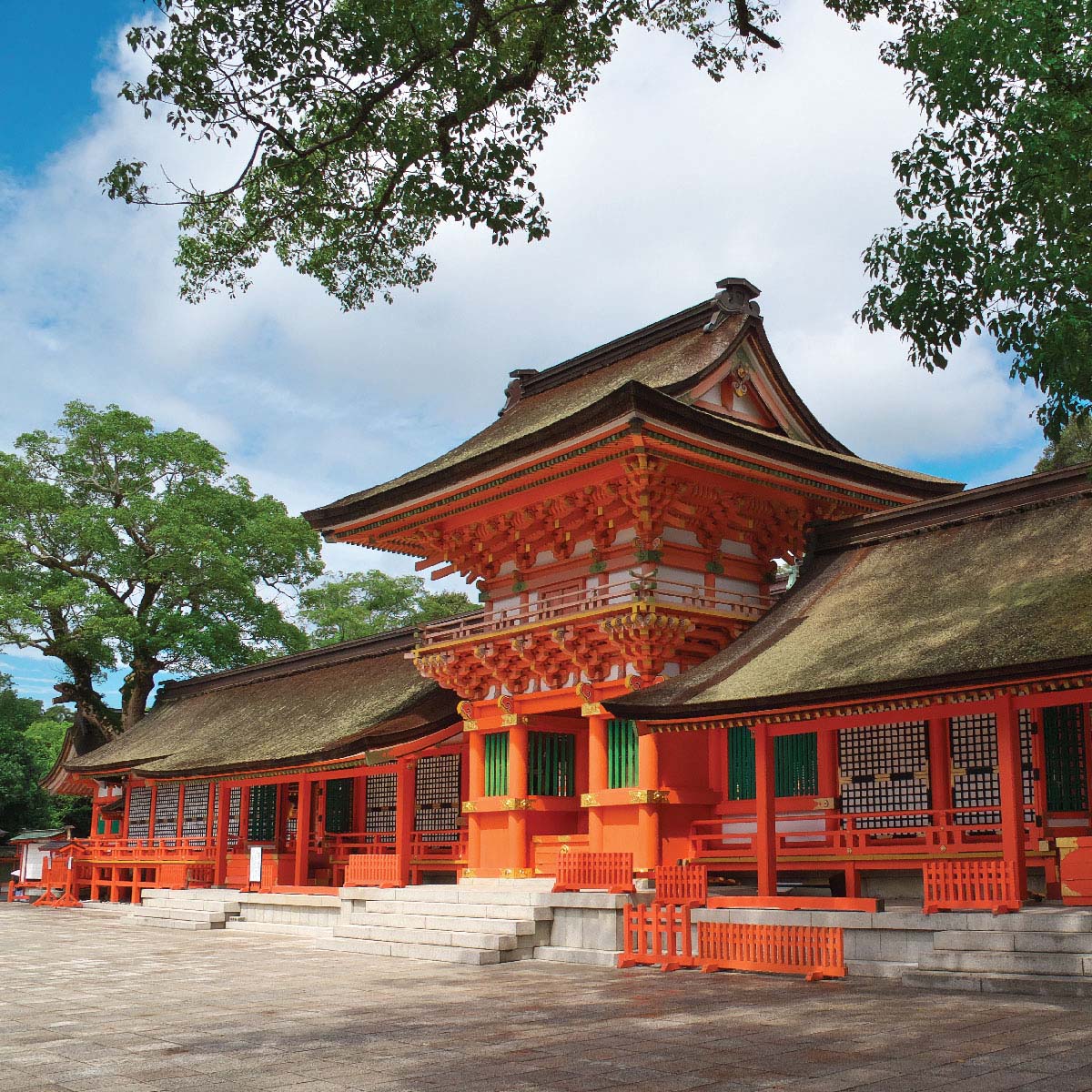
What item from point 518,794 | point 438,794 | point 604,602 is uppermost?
point 604,602

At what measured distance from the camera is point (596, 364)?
2566 centimetres

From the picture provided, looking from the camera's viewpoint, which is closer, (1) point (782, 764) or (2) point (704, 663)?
(2) point (704, 663)

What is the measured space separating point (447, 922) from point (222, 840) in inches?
436

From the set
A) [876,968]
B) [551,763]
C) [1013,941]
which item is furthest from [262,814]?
[1013,941]

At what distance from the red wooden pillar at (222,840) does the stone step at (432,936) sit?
7.97 metres

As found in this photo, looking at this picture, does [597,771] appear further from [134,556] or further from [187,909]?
[134,556]

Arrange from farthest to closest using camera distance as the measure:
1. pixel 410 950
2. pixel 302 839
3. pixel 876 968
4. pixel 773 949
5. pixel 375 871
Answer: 1. pixel 302 839
2. pixel 375 871
3. pixel 410 950
4. pixel 773 949
5. pixel 876 968

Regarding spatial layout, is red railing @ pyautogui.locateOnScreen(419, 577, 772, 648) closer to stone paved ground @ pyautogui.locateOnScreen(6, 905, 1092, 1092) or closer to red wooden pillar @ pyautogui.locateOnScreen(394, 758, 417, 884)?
red wooden pillar @ pyautogui.locateOnScreen(394, 758, 417, 884)

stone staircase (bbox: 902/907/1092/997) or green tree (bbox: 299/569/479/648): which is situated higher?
green tree (bbox: 299/569/479/648)

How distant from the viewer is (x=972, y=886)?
46.5 ft

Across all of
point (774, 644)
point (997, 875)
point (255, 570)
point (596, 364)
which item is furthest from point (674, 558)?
point (255, 570)

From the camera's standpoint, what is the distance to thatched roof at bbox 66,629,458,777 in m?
25.4

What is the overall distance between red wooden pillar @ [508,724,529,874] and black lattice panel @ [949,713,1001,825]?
25.1ft

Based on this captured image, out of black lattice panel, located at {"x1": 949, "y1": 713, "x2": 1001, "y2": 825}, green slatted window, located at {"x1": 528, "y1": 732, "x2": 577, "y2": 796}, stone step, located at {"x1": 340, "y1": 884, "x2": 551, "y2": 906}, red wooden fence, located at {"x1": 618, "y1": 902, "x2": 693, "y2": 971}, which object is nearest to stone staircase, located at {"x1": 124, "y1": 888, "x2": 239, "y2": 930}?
stone step, located at {"x1": 340, "y1": 884, "x2": 551, "y2": 906}
